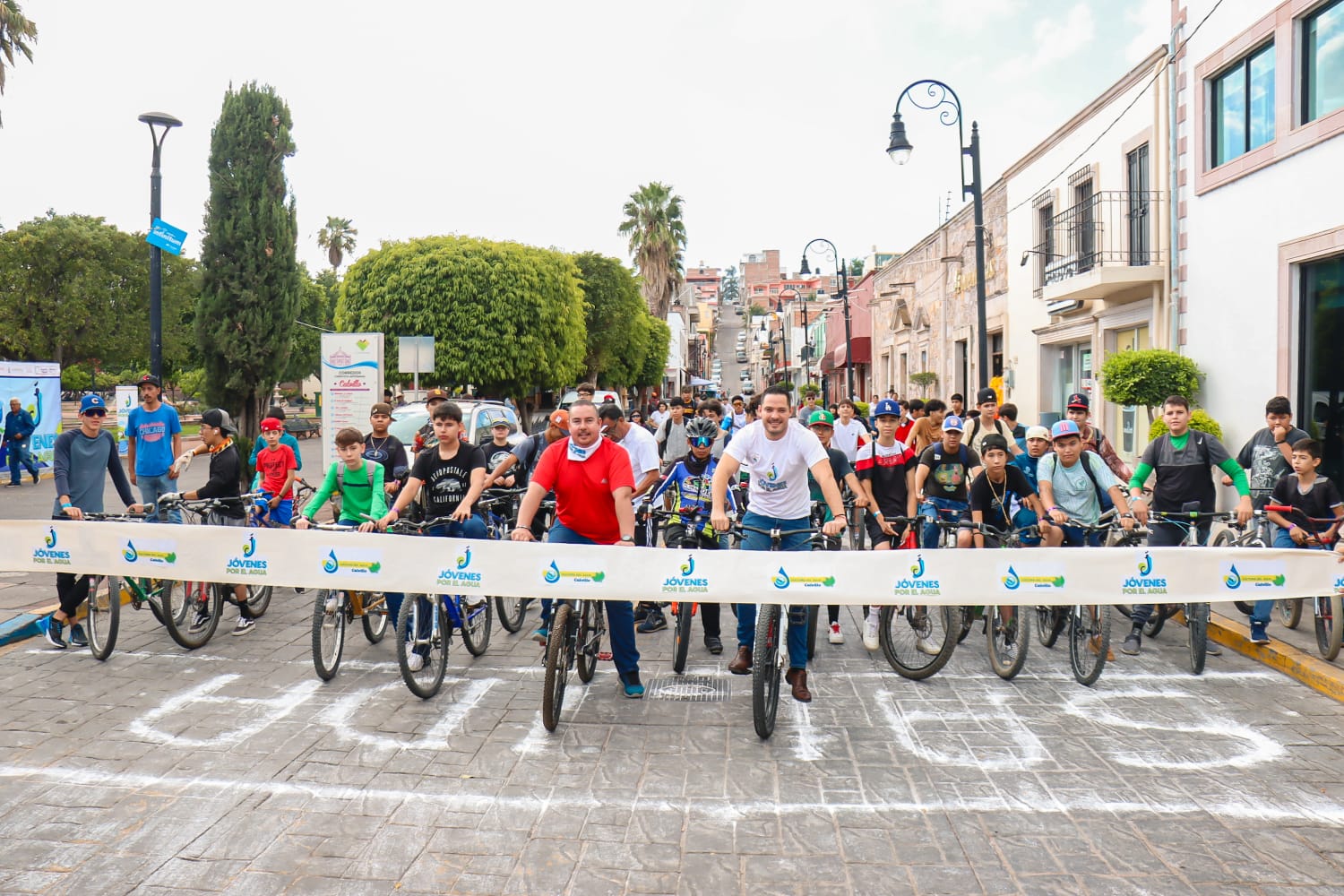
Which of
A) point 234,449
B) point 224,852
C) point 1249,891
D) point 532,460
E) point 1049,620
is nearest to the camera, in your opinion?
point 1249,891

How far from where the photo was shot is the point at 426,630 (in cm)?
646

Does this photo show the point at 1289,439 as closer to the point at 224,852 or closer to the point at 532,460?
the point at 532,460

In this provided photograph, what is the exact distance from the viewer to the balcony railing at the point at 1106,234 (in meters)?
15.6

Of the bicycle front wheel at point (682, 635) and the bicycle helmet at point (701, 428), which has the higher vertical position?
the bicycle helmet at point (701, 428)

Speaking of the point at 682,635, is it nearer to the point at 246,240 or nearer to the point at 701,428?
the point at 701,428

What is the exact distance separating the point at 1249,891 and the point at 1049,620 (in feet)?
12.9

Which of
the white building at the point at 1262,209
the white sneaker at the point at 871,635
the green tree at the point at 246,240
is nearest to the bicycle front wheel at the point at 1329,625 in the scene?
the white sneaker at the point at 871,635

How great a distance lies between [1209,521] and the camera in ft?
25.9

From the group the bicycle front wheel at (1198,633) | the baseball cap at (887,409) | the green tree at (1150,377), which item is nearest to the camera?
the bicycle front wheel at (1198,633)

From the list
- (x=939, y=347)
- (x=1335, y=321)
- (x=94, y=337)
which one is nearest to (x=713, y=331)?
(x=94, y=337)

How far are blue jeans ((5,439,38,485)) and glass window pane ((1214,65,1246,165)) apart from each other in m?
21.9

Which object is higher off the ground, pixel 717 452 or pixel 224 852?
pixel 717 452

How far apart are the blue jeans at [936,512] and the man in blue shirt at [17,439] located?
1905cm

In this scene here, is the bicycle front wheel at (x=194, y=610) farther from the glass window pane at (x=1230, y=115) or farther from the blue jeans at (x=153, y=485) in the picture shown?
the glass window pane at (x=1230, y=115)
